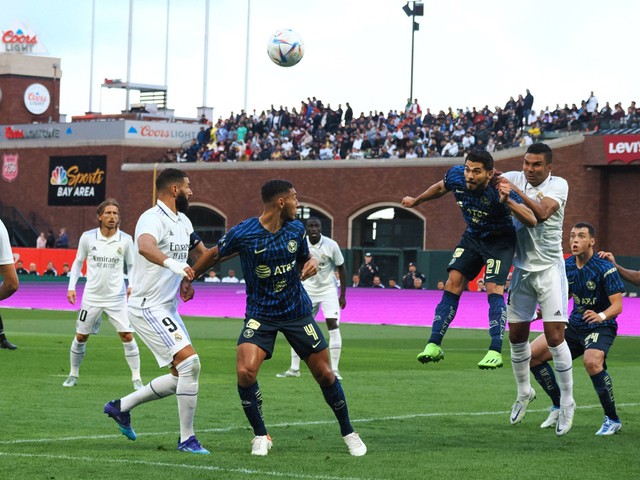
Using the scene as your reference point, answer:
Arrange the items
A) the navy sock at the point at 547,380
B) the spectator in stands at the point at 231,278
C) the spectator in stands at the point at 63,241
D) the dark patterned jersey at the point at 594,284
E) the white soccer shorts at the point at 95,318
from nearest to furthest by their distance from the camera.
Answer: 1. the dark patterned jersey at the point at 594,284
2. the navy sock at the point at 547,380
3. the white soccer shorts at the point at 95,318
4. the spectator in stands at the point at 231,278
5. the spectator in stands at the point at 63,241

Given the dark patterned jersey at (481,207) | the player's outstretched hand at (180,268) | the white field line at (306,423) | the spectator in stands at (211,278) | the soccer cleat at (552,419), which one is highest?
the dark patterned jersey at (481,207)

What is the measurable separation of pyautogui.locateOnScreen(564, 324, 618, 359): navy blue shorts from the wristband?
14.8 feet

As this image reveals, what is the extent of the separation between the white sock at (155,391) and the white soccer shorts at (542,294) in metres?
3.53

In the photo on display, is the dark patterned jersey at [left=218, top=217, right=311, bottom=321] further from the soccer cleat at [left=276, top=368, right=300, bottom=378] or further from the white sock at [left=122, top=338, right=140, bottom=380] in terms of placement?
the soccer cleat at [left=276, top=368, right=300, bottom=378]

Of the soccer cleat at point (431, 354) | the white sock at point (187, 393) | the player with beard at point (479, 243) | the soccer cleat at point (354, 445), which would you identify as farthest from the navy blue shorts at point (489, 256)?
the white sock at point (187, 393)

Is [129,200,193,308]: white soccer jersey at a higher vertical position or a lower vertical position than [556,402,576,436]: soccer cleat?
higher

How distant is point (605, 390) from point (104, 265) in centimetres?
739

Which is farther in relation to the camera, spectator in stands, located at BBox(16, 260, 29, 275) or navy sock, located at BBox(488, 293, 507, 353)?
spectator in stands, located at BBox(16, 260, 29, 275)

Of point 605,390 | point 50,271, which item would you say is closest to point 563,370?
point 605,390

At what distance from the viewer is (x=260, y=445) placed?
415 inches

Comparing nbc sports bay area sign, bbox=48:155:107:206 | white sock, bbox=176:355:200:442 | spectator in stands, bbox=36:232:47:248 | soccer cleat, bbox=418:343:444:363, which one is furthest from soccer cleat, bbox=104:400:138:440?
nbc sports bay area sign, bbox=48:155:107:206

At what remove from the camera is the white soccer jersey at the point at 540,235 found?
39.5 feet

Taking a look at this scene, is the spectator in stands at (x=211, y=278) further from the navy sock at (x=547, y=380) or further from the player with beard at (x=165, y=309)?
the player with beard at (x=165, y=309)

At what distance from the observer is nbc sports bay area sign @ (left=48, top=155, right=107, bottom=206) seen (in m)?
67.8
